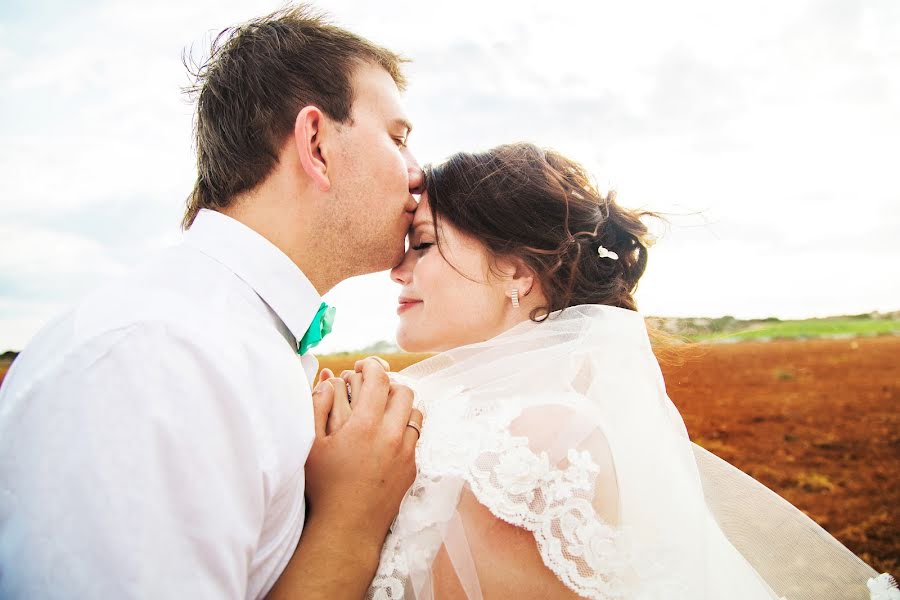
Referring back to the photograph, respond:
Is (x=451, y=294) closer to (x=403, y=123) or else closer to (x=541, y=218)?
(x=541, y=218)

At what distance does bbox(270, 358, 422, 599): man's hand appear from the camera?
6.10 feet

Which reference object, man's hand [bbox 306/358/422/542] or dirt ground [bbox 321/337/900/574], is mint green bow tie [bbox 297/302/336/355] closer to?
man's hand [bbox 306/358/422/542]

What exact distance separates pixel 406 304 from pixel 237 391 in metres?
1.69

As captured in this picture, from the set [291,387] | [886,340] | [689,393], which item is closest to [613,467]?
[291,387]

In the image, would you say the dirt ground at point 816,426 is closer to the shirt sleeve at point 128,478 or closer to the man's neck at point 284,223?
the man's neck at point 284,223

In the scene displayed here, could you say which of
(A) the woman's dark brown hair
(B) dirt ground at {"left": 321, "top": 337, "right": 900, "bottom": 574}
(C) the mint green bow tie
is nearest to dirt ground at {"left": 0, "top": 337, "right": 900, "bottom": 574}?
(B) dirt ground at {"left": 321, "top": 337, "right": 900, "bottom": 574}

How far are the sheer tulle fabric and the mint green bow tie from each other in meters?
0.49

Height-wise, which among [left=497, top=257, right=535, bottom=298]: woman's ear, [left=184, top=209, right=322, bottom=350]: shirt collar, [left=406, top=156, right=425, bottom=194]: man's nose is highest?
[left=406, top=156, right=425, bottom=194]: man's nose

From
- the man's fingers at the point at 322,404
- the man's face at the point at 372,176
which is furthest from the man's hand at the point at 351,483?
the man's face at the point at 372,176

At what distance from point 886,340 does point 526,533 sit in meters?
34.0

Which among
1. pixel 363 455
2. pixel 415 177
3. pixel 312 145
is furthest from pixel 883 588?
pixel 312 145

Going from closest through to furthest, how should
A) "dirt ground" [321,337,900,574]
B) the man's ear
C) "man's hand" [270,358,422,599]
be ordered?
1. "man's hand" [270,358,422,599]
2. the man's ear
3. "dirt ground" [321,337,900,574]

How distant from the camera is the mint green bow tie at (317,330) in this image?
8.08ft

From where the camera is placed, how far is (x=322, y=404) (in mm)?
2236
